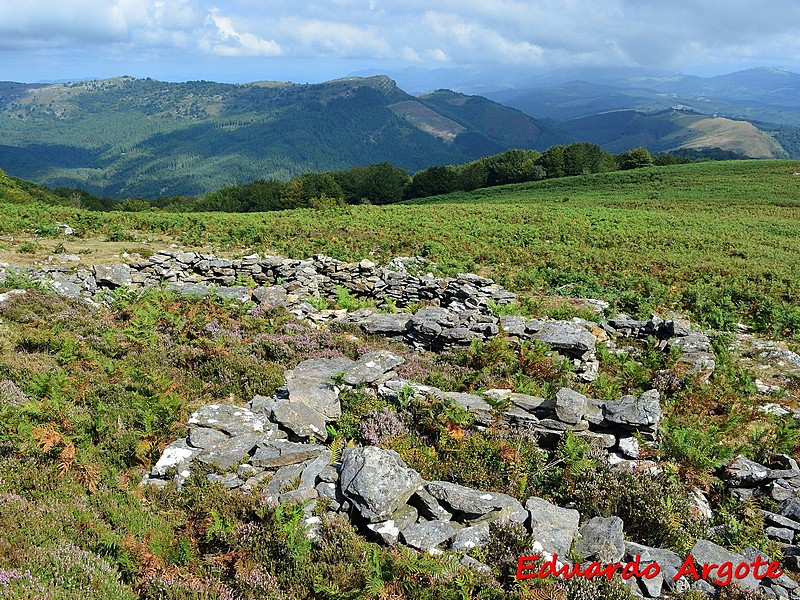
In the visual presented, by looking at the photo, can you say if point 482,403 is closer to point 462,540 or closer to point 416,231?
point 462,540

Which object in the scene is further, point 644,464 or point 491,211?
point 491,211

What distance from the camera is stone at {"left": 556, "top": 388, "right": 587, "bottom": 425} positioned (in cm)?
827

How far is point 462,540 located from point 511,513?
0.83m

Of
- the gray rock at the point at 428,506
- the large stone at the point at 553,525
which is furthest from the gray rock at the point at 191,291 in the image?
the large stone at the point at 553,525

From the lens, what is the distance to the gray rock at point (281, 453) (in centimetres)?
716

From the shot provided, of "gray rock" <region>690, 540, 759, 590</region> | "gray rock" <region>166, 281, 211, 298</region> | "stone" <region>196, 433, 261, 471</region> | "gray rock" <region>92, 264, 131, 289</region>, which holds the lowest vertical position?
"gray rock" <region>690, 540, 759, 590</region>

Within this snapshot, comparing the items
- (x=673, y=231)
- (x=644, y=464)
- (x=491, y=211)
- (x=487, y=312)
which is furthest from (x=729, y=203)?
(x=644, y=464)

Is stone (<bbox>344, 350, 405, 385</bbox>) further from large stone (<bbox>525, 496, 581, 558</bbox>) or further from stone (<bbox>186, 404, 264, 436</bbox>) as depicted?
large stone (<bbox>525, 496, 581, 558</bbox>)

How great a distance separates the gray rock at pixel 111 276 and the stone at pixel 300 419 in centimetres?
1128

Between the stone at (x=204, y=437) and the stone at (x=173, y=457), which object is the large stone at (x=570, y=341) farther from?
the stone at (x=173, y=457)

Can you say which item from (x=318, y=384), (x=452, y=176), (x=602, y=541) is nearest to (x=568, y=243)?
(x=318, y=384)

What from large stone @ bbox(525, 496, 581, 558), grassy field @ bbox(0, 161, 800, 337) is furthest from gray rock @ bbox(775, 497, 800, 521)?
grassy field @ bbox(0, 161, 800, 337)

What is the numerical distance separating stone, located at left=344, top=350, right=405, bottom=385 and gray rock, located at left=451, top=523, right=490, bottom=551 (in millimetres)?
4106

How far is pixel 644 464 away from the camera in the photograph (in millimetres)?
7949
